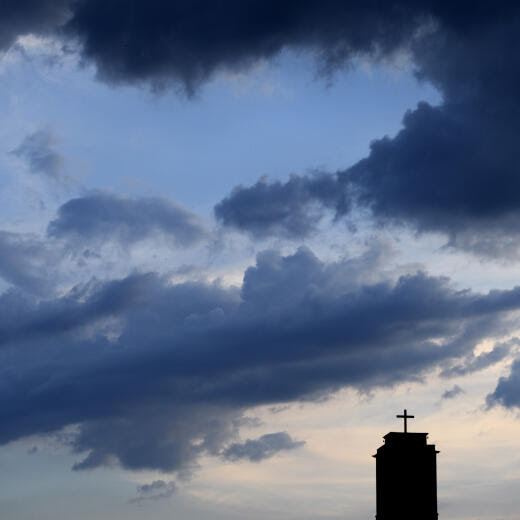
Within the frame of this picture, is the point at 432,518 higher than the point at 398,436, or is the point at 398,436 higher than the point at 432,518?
the point at 398,436

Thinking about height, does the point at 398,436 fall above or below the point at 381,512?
above

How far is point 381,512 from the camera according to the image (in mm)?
105188

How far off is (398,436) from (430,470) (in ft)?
15.7

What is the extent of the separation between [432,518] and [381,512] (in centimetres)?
574

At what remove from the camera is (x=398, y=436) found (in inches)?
4085

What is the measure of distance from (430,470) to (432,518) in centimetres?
506

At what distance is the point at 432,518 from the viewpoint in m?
102

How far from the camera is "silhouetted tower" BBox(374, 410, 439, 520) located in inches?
3989

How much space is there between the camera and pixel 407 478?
335ft

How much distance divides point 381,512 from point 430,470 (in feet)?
25.5

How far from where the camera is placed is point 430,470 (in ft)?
333

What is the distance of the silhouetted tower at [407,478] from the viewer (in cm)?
10131
